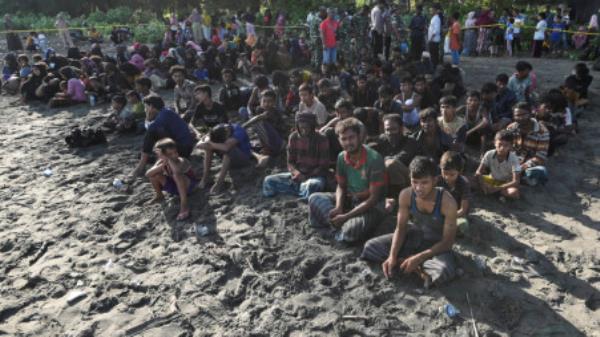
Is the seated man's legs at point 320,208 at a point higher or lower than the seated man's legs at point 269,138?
lower

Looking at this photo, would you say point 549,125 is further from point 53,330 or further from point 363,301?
point 53,330

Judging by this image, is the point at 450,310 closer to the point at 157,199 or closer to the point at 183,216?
the point at 183,216

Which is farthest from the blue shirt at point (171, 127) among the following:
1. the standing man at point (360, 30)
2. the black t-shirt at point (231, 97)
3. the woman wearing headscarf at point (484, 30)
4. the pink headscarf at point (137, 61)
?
the woman wearing headscarf at point (484, 30)

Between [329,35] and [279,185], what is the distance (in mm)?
6542

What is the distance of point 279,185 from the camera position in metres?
5.21

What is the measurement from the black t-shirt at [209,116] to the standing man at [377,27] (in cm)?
570

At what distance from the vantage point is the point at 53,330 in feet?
11.5

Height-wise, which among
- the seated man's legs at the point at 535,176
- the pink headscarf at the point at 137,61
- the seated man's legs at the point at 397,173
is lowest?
the seated man's legs at the point at 535,176

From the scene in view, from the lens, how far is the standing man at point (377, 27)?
1127cm

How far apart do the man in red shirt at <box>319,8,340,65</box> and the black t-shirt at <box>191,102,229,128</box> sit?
4647 millimetres

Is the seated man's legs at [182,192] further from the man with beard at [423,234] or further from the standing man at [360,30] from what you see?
the standing man at [360,30]

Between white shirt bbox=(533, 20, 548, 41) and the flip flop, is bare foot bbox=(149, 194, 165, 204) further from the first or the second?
white shirt bbox=(533, 20, 548, 41)

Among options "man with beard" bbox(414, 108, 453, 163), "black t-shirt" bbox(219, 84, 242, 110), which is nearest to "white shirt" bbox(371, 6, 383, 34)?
"black t-shirt" bbox(219, 84, 242, 110)

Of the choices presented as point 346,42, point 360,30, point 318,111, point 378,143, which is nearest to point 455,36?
point 360,30
